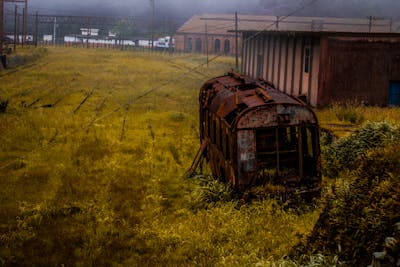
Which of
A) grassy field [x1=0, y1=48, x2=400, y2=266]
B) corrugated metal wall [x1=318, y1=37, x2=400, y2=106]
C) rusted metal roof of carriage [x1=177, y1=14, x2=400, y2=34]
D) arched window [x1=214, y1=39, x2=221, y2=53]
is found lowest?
grassy field [x1=0, y1=48, x2=400, y2=266]

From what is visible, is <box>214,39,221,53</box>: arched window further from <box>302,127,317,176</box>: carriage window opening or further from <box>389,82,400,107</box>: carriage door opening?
<box>302,127,317,176</box>: carriage window opening

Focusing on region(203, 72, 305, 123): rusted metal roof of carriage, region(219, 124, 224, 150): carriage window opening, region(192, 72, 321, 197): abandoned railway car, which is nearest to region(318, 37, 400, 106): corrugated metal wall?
region(203, 72, 305, 123): rusted metal roof of carriage

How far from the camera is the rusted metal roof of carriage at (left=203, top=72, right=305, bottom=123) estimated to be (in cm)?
975

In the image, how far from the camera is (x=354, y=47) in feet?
61.9

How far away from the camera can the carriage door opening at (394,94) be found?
1930cm

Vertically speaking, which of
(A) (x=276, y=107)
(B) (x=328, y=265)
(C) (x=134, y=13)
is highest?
(C) (x=134, y=13)

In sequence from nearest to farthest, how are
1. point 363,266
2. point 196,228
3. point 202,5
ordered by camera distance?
point 363,266 → point 196,228 → point 202,5

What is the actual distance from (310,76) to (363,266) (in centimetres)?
1493

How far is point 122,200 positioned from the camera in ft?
33.6

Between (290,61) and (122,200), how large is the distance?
47.8 ft

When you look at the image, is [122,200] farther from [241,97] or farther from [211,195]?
[241,97]

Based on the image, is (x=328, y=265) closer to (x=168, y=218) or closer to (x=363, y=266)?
(x=363, y=266)

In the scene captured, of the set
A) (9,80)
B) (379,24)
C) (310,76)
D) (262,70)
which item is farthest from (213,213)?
(379,24)

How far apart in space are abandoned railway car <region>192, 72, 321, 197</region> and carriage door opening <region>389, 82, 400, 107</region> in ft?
33.9
